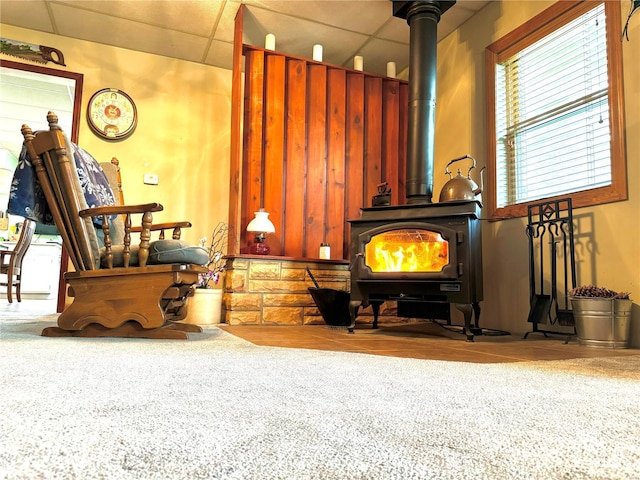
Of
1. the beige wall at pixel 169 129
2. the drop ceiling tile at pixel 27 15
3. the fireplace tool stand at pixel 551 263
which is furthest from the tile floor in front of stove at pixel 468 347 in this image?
the drop ceiling tile at pixel 27 15

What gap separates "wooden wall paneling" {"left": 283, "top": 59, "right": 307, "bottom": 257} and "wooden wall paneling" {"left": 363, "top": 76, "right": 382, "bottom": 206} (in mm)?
644

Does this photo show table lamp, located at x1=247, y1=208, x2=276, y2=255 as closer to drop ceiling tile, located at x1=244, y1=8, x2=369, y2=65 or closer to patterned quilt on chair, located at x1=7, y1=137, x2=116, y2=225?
patterned quilt on chair, located at x1=7, y1=137, x2=116, y2=225

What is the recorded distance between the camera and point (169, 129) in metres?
4.69

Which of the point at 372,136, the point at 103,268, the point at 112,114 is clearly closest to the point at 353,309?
the point at 103,268

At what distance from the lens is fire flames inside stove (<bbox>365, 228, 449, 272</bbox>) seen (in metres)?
2.85

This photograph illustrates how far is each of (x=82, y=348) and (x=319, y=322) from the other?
2261 mm

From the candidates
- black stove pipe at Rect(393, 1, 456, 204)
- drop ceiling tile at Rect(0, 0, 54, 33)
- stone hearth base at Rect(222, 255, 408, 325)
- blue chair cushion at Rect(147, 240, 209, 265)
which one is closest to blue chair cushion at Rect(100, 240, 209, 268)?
blue chair cushion at Rect(147, 240, 209, 265)

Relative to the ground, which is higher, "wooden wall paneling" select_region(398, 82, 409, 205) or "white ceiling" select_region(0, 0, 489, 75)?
"white ceiling" select_region(0, 0, 489, 75)

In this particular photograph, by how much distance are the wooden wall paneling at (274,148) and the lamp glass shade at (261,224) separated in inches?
9.8

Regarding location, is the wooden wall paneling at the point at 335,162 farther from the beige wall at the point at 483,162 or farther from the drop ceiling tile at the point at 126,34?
the drop ceiling tile at the point at 126,34

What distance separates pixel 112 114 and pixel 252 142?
5.12 ft

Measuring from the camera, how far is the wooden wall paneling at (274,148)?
4035mm

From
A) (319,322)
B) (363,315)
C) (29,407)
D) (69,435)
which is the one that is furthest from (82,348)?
(363,315)

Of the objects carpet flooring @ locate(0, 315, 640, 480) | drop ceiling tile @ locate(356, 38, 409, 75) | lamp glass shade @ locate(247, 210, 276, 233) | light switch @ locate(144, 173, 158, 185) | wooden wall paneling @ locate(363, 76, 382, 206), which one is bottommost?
carpet flooring @ locate(0, 315, 640, 480)
